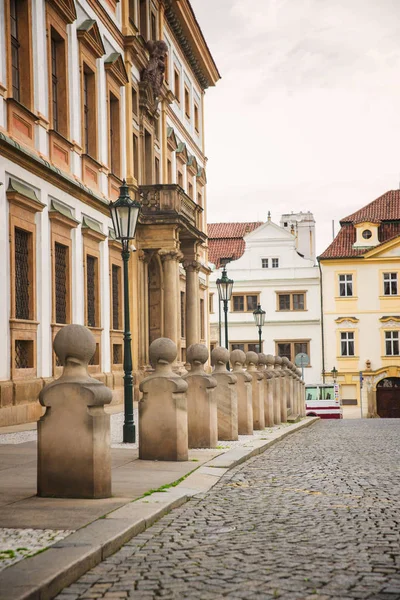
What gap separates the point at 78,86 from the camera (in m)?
23.6

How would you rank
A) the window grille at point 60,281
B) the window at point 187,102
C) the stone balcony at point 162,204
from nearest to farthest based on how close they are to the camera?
1. the window grille at point 60,281
2. the stone balcony at point 162,204
3. the window at point 187,102

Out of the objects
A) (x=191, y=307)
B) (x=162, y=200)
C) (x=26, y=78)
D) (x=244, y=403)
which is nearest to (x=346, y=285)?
(x=191, y=307)

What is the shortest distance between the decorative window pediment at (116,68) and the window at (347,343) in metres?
37.9

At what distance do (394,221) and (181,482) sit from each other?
58.0 m

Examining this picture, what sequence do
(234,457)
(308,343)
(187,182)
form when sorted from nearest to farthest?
(234,457), (187,182), (308,343)

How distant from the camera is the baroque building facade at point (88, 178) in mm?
18719

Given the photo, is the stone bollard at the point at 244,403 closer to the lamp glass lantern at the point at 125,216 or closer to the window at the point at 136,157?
the lamp glass lantern at the point at 125,216

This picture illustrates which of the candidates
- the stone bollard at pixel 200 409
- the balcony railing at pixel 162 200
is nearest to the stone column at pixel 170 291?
the balcony railing at pixel 162 200

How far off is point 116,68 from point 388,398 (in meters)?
40.0

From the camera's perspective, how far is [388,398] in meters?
62.2

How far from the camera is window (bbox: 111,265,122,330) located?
2686 centimetres

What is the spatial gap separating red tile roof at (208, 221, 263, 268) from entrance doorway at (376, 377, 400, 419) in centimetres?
1385

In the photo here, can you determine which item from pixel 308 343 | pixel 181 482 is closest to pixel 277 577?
pixel 181 482

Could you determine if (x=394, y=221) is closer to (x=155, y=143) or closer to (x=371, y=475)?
(x=155, y=143)
